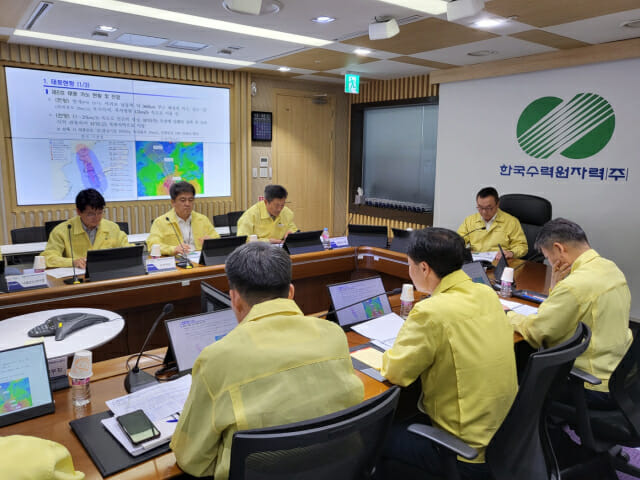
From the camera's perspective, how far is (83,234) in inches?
147

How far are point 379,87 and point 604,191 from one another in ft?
11.4

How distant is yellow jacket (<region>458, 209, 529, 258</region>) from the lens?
425 centimetres

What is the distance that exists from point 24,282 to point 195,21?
2467mm

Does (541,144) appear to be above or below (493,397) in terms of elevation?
above

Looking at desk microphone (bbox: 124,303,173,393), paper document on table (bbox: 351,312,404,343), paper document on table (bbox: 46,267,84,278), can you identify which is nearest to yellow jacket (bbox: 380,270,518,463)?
paper document on table (bbox: 351,312,404,343)

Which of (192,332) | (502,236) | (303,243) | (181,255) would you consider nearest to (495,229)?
(502,236)

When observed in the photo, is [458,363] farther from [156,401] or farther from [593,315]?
[156,401]

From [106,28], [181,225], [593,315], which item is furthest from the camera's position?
[181,225]

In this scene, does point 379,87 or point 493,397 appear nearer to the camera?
point 493,397

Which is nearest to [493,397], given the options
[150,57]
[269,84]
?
[150,57]

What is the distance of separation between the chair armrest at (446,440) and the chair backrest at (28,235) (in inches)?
168

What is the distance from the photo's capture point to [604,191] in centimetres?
464

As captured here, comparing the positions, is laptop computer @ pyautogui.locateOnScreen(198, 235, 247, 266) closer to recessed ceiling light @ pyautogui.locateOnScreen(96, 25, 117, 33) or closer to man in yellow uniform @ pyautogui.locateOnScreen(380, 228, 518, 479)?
man in yellow uniform @ pyautogui.locateOnScreen(380, 228, 518, 479)

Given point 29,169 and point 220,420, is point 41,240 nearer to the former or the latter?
point 29,169
